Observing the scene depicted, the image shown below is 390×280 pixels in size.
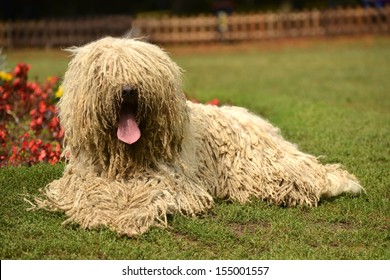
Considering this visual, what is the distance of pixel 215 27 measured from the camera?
32.0 metres

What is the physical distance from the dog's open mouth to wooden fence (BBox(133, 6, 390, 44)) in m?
25.9

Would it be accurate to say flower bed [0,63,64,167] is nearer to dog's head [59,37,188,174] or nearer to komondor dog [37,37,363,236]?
komondor dog [37,37,363,236]

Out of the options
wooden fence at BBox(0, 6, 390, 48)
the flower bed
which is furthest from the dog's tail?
wooden fence at BBox(0, 6, 390, 48)

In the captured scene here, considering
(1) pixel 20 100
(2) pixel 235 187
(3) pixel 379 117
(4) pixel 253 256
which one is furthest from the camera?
(3) pixel 379 117

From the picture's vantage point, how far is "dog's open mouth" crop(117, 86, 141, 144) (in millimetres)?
5895

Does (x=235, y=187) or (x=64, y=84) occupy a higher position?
(x=64, y=84)

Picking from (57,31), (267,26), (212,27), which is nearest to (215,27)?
(212,27)

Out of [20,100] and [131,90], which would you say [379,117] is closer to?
[20,100]

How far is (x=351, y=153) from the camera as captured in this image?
889 centimetres

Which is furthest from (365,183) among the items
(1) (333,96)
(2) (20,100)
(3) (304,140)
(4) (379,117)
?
(1) (333,96)

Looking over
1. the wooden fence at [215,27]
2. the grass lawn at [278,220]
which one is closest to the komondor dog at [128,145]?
the grass lawn at [278,220]

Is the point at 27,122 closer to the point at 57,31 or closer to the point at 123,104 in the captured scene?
the point at 123,104


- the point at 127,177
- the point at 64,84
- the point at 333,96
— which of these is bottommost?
the point at 333,96

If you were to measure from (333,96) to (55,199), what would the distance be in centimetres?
887
